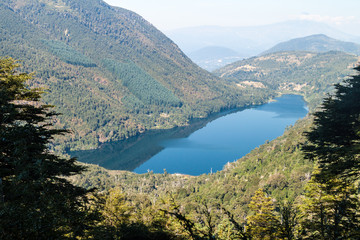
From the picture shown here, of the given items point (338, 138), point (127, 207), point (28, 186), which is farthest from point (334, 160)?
point (127, 207)

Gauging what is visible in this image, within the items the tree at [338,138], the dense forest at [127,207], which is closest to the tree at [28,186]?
the dense forest at [127,207]

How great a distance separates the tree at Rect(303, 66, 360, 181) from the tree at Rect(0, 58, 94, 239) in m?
17.0

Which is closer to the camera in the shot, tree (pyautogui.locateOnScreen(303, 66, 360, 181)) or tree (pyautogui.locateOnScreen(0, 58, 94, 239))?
tree (pyautogui.locateOnScreen(0, 58, 94, 239))

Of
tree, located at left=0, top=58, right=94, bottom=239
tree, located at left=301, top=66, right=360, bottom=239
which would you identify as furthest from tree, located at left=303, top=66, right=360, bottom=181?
tree, located at left=0, top=58, right=94, bottom=239

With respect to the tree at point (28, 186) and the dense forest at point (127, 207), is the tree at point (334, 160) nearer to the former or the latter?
the dense forest at point (127, 207)

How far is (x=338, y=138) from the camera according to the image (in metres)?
22.9

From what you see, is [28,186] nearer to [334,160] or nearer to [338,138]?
[334,160]

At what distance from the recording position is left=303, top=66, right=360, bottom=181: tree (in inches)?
730

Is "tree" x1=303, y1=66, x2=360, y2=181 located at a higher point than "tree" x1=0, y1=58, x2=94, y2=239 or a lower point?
higher

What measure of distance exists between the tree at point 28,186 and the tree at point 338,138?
670 inches

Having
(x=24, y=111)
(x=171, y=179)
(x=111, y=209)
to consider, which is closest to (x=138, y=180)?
(x=171, y=179)

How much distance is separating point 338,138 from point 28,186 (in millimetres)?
23213

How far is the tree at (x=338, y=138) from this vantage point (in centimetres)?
1853

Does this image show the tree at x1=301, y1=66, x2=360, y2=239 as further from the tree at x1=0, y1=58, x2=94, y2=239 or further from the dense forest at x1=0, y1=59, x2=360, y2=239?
the tree at x1=0, y1=58, x2=94, y2=239
